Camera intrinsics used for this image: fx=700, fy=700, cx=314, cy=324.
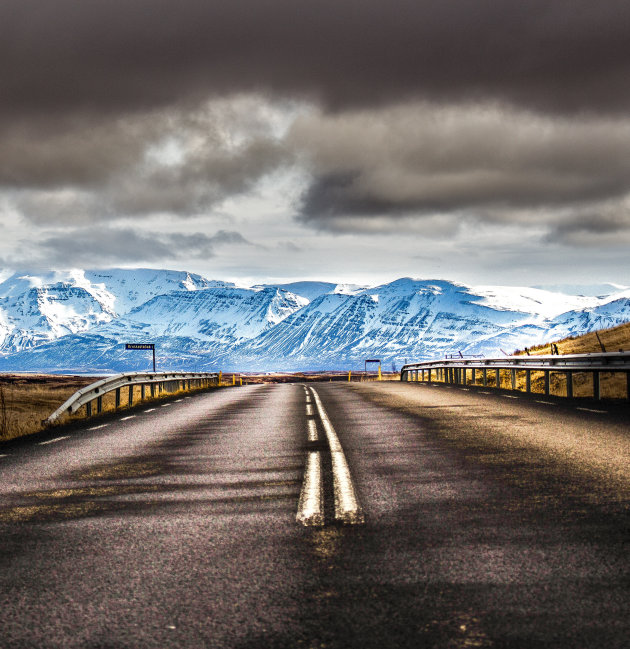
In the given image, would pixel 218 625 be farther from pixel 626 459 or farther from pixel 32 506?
pixel 626 459

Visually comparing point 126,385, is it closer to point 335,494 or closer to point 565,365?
point 565,365

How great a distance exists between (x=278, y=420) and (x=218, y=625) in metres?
11.2

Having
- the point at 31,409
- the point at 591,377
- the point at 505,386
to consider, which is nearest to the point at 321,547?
the point at 591,377

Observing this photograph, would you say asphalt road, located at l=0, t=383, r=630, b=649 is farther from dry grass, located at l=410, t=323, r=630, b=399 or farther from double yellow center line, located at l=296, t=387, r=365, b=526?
dry grass, located at l=410, t=323, r=630, b=399

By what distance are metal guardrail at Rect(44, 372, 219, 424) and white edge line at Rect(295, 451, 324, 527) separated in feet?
28.3

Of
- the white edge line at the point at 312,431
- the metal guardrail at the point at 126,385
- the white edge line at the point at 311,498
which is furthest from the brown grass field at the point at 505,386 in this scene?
the white edge line at the point at 311,498

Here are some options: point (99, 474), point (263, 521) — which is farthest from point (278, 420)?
point (263, 521)

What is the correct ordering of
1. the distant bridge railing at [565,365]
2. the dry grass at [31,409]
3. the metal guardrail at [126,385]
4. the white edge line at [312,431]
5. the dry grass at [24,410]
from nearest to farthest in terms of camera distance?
the white edge line at [312,431] < the dry grass at [24,410] < the dry grass at [31,409] < the metal guardrail at [126,385] < the distant bridge railing at [565,365]

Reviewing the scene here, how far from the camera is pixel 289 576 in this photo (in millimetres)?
4031

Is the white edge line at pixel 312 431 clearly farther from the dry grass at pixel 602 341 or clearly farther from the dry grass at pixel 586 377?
the dry grass at pixel 602 341

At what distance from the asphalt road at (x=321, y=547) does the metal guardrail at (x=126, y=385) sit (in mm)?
6365

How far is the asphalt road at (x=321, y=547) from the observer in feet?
10.8

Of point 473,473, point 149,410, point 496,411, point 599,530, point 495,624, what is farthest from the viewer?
point 149,410

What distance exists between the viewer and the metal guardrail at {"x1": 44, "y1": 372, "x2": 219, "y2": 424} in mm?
15711
